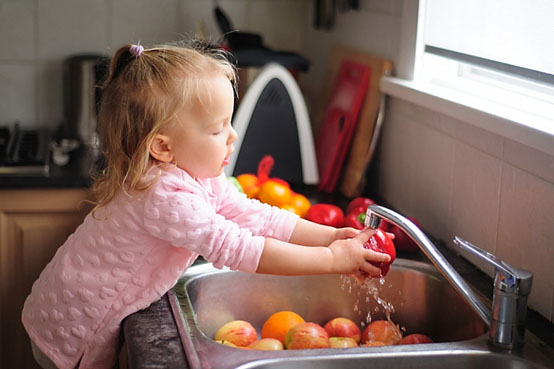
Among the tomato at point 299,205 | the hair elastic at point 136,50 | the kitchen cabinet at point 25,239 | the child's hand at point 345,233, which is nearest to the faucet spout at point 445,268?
the child's hand at point 345,233

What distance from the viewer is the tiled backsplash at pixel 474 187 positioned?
46.1 inches

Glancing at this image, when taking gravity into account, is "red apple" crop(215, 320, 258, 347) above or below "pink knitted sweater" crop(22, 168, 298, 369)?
below

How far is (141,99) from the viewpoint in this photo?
114 centimetres

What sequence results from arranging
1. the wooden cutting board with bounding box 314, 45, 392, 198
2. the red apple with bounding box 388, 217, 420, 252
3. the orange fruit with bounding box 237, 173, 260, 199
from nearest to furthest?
the red apple with bounding box 388, 217, 420, 252 < the orange fruit with bounding box 237, 173, 260, 199 < the wooden cutting board with bounding box 314, 45, 392, 198

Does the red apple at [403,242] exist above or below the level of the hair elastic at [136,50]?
below

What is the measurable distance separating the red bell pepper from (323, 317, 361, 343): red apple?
28 centimetres

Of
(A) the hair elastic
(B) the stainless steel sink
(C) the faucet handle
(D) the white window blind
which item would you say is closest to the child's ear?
(A) the hair elastic

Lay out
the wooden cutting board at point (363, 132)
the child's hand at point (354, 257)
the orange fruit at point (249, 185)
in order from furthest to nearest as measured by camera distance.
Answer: the wooden cutting board at point (363, 132) → the orange fruit at point (249, 185) → the child's hand at point (354, 257)

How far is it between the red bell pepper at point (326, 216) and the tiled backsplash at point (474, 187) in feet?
0.61

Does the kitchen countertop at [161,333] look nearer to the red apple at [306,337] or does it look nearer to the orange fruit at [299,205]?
the red apple at [306,337]

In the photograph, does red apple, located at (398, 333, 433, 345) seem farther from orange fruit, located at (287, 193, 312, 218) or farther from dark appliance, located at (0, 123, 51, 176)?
dark appliance, located at (0, 123, 51, 176)

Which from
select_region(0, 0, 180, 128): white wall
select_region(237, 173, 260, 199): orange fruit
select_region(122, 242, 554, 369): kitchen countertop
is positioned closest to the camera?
select_region(122, 242, 554, 369): kitchen countertop

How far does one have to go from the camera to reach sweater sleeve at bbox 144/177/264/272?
3.64 feet

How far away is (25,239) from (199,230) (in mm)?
968
